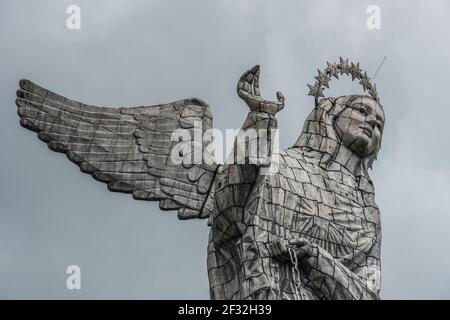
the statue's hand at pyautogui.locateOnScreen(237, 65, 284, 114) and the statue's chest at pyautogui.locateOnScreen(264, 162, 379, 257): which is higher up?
the statue's hand at pyautogui.locateOnScreen(237, 65, 284, 114)

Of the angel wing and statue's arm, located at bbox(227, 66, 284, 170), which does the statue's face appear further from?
statue's arm, located at bbox(227, 66, 284, 170)

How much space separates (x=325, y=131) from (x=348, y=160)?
554 millimetres

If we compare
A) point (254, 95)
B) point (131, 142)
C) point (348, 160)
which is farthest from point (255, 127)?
point (131, 142)

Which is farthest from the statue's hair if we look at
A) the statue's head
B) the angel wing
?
the angel wing

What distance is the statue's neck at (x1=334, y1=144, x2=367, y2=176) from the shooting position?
30.3 meters

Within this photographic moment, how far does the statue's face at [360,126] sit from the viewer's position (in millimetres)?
30328

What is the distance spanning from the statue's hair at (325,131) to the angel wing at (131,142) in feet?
4.95

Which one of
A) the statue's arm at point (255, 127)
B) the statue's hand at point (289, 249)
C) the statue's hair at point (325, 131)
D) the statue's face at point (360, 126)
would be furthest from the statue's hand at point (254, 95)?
the statue's face at point (360, 126)

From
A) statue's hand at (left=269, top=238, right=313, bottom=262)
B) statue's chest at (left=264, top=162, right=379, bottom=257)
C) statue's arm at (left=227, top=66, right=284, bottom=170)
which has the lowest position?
statue's hand at (left=269, top=238, right=313, bottom=262)

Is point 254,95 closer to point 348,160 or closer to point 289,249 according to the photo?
point 289,249

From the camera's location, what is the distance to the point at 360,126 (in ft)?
99.8

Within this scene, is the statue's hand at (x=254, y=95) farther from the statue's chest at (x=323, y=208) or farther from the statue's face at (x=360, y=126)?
the statue's face at (x=360, y=126)

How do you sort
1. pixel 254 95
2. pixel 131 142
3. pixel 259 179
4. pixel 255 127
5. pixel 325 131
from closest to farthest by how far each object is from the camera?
1. pixel 255 127
2. pixel 254 95
3. pixel 259 179
4. pixel 325 131
5. pixel 131 142
